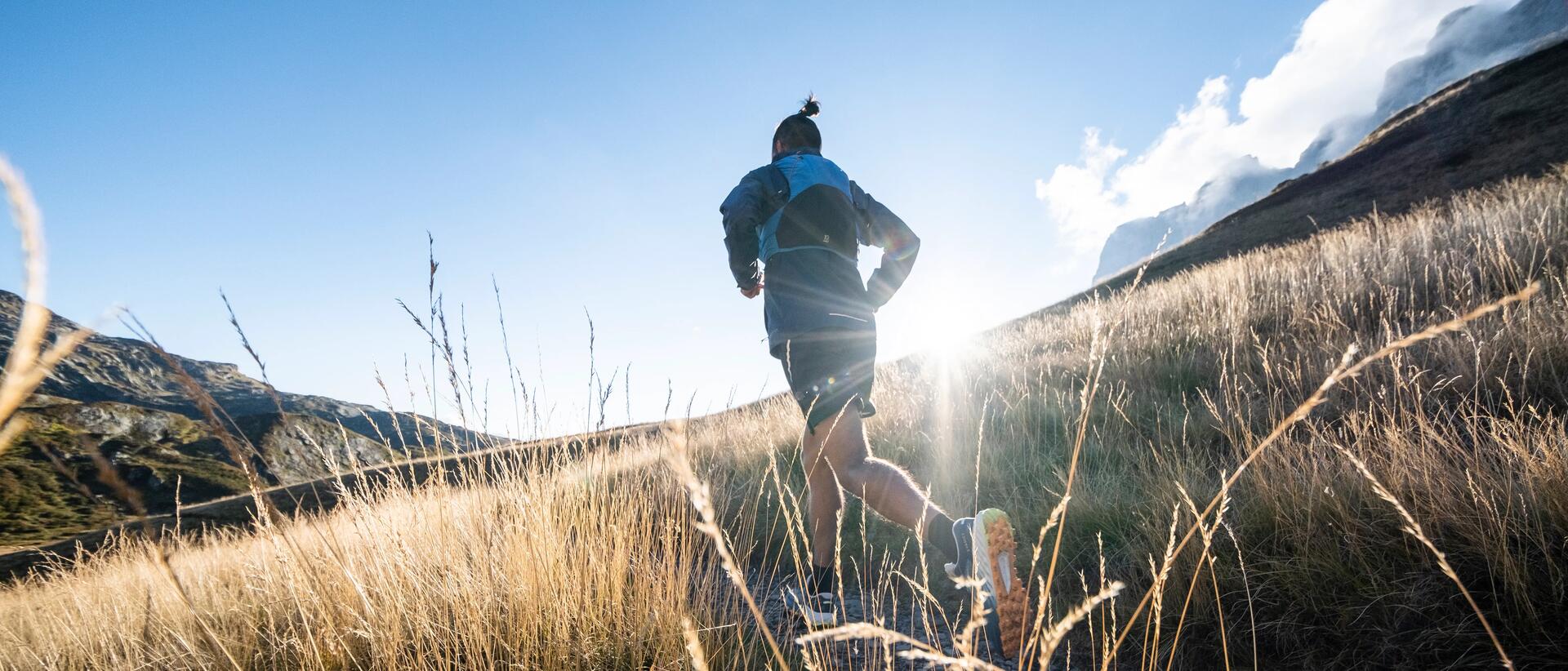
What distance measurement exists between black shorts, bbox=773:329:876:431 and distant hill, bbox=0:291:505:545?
1340mm

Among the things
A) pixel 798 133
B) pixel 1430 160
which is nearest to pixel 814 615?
pixel 798 133

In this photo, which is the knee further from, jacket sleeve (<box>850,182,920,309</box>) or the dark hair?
the dark hair

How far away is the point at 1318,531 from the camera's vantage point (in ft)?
6.54

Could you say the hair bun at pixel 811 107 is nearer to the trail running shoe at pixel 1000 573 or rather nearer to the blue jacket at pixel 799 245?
the blue jacket at pixel 799 245

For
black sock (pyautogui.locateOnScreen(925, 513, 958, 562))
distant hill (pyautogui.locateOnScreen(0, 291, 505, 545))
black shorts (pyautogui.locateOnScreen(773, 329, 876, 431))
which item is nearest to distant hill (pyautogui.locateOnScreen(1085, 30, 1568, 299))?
black shorts (pyautogui.locateOnScreen(773, 329, 876, 431))

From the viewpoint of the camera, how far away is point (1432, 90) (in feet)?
335

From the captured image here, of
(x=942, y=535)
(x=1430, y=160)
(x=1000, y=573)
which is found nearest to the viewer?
(x=1000, y=573)

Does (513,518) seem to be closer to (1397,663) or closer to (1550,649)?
(1397,663)

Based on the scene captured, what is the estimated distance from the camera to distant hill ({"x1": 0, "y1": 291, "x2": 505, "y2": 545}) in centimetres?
314

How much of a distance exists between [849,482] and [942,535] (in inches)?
17.7

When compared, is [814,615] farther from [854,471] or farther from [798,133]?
[798,133]

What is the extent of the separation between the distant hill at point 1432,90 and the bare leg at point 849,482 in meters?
17.1

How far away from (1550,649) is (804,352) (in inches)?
89.8

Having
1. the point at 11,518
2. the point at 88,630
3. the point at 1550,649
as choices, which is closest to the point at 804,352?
the point at 1550,649
